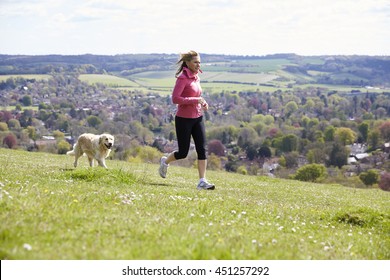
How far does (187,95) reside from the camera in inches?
582

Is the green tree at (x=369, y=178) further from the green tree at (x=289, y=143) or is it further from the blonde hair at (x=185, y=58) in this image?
the blonde hair at (x=185, y=58)

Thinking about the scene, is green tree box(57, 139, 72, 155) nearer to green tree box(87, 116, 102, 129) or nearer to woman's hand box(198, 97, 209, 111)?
green tree box(87, 116, 102, 129)

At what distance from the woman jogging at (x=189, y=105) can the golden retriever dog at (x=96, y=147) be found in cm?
446

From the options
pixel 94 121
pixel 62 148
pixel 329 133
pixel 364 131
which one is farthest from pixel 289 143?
pixel 62 148

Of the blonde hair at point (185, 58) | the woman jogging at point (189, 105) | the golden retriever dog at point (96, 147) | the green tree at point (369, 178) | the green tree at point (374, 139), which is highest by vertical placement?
the blonde hair at point (185, 58)

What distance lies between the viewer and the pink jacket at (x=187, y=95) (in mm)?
14508

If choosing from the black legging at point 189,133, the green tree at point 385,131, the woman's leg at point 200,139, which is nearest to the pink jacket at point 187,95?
the black legging at point 189,133

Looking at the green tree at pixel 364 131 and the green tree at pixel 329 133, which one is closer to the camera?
the green tree at pixel 329 133

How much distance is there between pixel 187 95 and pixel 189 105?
31 centimetres

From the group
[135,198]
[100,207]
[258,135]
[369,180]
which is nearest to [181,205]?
[135,198]

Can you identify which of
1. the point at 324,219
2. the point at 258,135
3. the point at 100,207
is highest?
the point at 100,207

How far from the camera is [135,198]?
10.4 metres

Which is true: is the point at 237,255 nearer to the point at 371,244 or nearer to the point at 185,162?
the point at 371,244
